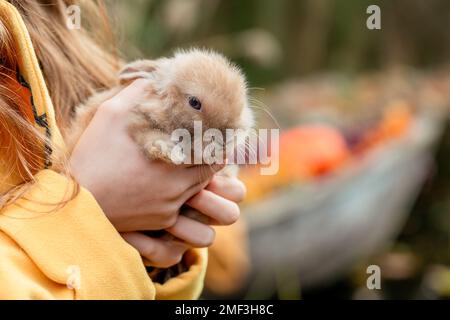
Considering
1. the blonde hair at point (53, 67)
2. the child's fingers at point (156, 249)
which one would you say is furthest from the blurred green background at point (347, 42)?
the child's fingers at point (156, 249)

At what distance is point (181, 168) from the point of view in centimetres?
106

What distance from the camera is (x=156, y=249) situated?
109 cm

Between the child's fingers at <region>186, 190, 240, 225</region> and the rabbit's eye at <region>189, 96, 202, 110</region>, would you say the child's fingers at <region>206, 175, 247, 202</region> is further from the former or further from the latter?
the rabbit's eye at <region>189, 96, 202, 110</region>

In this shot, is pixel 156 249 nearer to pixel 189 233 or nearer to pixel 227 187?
pixel 189 233

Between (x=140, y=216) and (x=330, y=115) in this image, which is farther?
(x=330, y=115)

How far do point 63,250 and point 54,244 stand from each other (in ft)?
0.05

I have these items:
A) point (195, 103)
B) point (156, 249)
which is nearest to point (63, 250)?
point (156, 249)

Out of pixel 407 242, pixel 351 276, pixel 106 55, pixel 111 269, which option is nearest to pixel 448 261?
pixel 407 242

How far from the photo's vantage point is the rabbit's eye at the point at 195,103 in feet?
3.36

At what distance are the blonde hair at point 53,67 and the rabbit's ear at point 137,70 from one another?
0.14 metres

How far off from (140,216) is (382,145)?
2034 mm

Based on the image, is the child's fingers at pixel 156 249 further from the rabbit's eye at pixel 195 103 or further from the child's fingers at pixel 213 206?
the rabbit's eye at pixel 195 103

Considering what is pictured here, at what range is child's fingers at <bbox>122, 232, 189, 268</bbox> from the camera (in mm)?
1088
